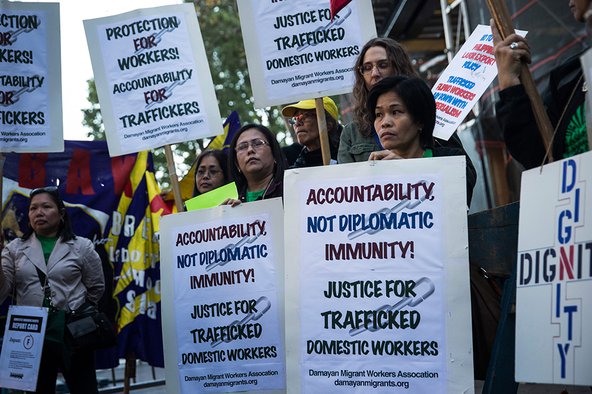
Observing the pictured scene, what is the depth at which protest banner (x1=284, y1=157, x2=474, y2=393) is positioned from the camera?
10.7 ft

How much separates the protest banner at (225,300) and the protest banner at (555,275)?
1.53 metres

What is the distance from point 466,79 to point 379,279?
2.33 meters

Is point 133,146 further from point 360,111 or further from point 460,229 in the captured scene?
point 460,229

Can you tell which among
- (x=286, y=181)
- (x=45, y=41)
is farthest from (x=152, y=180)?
(x=286, y=181)

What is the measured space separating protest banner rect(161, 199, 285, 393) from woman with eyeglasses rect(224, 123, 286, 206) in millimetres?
495

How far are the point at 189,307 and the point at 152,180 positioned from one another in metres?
4.03

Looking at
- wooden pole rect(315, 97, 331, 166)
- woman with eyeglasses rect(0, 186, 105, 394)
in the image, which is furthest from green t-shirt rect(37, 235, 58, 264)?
wooden pole rect(315, 97, 331, 166)

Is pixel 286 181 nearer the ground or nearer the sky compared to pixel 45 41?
nearer the ground

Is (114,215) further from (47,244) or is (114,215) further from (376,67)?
(376,67)

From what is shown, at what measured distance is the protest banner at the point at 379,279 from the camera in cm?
325

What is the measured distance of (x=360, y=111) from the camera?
4379 millimetres

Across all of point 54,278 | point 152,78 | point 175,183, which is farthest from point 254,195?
point 54,278

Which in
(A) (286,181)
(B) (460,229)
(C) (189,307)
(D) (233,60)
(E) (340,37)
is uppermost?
(D) (233,60)

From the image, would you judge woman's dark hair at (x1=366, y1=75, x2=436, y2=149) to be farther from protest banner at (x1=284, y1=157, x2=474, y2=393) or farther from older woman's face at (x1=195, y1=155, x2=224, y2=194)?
older woman's face at (x1=195, y1=155, x2=224, y2=194)
